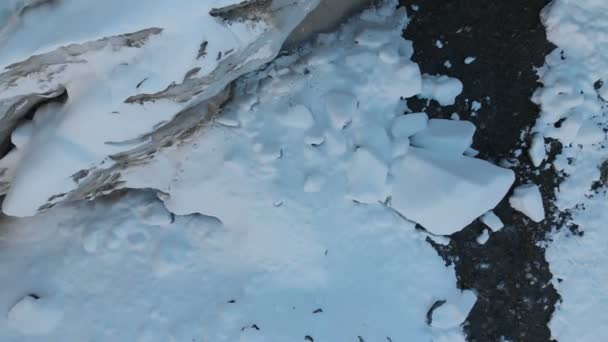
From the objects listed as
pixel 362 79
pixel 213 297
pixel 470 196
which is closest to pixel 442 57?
pixel 362 79

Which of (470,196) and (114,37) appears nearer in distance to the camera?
(114,37)

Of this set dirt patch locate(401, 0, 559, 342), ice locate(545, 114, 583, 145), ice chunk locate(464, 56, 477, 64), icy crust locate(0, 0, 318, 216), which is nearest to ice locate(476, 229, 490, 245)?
dirt patch locate(401, 0, 559, 342)

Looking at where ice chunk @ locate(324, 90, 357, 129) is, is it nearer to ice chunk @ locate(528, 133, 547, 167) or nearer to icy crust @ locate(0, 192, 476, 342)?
icy crust @ locate(0, 192, 476, 342)

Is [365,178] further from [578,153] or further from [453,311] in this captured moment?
[578,153]

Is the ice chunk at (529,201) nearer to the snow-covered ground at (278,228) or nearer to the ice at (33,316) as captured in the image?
the snow-covered ground at (278,228)

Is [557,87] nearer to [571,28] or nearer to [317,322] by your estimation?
[571,28]

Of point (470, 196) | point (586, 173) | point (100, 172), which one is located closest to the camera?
point (100, 172)

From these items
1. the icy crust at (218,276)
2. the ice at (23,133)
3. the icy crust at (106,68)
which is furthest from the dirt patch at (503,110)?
the ice at (23,133)
